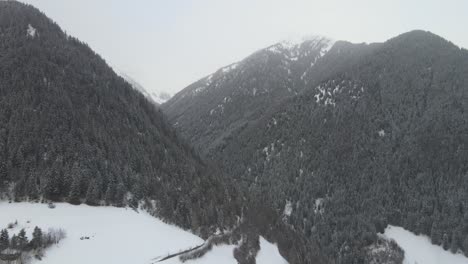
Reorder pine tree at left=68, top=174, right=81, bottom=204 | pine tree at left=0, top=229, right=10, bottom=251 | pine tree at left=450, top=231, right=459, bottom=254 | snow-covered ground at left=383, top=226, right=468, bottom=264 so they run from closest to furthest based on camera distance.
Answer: pine tree at left=0, top=229, right=10, bottom=251, pine tree at left=68, top=174, right=81, bottom=204, snow-covered ground at left=383, top=226, right=468, bottom=264, pine tree at left=450, top=231, right=459, bottom=254

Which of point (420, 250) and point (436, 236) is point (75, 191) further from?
point (436, 236)

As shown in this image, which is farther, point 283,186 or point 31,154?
point 283,186

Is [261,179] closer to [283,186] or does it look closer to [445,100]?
[283,186]

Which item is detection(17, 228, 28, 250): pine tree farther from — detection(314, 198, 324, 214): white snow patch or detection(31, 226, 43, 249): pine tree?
detection(314, 198, 324, 214): white snow patch

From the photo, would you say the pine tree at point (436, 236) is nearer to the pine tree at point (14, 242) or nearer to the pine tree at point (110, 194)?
the pine tree at point (110, 194)

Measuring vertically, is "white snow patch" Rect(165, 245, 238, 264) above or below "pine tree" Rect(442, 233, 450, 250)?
above

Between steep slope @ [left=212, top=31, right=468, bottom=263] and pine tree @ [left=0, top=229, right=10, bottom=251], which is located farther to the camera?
steep slope @ [left=212, top=31, right=468, bottom=263]

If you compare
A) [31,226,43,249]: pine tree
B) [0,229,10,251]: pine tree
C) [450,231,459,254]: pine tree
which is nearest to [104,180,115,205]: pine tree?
[31,226,43,249]: pine tree

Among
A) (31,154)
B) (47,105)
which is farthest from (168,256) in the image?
(47,105)
